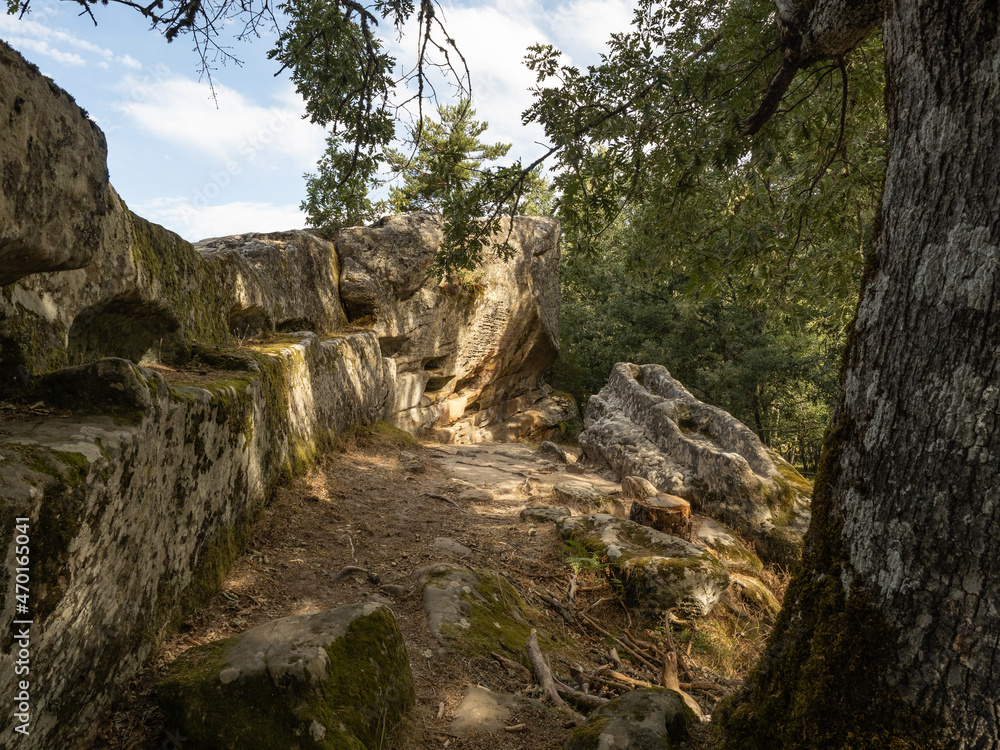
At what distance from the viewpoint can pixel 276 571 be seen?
4.23 metres

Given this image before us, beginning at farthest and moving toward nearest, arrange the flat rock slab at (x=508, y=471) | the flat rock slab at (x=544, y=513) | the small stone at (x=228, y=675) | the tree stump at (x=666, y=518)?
the flat rock slab at (x=508, y=471) → the tree stump at (x=666, y=518) → the flat rock slab at (x=544, y=513) → the small stone at (x=228, y=675)

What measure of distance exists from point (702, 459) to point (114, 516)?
8.47m

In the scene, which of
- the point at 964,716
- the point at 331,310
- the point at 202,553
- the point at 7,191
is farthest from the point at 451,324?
the point at 964,716

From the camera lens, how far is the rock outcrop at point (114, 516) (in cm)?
202

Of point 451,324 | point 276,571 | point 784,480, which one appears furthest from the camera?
point 451,324

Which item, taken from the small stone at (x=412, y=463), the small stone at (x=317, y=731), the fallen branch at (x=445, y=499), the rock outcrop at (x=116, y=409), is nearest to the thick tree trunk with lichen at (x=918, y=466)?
the small stone at (x=317, y=731)

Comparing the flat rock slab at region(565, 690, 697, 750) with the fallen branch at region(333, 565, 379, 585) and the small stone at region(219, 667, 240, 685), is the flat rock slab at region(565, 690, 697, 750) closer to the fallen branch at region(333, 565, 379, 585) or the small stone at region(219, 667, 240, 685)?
the small stone at region(219, 667, 240, 685)

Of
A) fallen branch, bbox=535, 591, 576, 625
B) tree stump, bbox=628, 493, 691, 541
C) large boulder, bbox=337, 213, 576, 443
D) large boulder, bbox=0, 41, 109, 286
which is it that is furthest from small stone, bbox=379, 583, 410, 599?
large boulder, bbox=337, 213, 576, 443

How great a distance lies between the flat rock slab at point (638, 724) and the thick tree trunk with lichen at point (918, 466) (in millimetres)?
327

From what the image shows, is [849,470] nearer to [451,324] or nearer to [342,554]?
[342,554]

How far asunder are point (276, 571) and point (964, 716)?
4129 millimetres

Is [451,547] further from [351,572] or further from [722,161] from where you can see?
[722,161]

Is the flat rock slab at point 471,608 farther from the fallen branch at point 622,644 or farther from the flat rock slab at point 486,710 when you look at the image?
the fallen branch at point 622,644

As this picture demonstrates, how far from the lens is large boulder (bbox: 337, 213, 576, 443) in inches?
491
